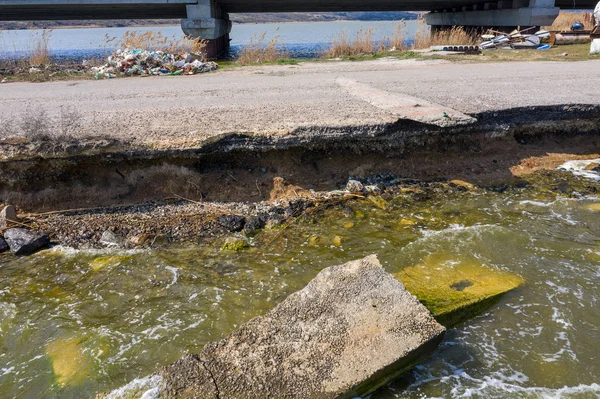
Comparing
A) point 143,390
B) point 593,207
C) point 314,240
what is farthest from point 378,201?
point 143,390

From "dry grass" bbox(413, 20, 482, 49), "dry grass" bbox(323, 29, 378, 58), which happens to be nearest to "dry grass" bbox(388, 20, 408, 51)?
"dry grass" bbox(413, 20, 482, 49)

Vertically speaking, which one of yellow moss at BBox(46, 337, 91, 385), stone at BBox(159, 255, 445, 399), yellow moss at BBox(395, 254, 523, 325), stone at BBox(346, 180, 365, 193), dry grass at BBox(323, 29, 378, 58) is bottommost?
yellow moss at BBox(46, 337, 91, 385)

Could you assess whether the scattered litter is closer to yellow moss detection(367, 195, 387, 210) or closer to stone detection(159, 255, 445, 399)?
yellow moss detection(367, 195, 387, 210)

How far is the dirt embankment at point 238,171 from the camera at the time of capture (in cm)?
463

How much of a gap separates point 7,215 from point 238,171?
2507 mm

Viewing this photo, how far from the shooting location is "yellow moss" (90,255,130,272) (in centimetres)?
394

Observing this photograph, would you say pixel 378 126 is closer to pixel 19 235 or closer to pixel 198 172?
pixel 198 172

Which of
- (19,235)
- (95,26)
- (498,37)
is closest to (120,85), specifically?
(19,235)

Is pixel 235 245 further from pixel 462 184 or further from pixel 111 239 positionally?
pixel 462 184

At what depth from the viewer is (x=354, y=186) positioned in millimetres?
5164

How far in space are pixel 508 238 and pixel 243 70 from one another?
27.4 feet

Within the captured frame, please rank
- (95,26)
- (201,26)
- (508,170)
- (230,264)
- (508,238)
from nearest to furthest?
(230,264), (508,238), (508,170), (201,26), (95,26)

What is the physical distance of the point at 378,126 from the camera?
5086 mm

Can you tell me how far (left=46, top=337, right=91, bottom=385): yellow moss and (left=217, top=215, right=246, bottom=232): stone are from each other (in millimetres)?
1817
